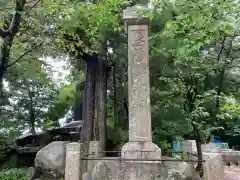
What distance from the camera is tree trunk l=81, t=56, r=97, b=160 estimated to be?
739 cm

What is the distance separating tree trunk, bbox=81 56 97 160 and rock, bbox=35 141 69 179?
2.46 ft

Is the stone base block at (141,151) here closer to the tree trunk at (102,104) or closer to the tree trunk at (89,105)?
the tree trunk at (102,104)

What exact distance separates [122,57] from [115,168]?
402 cm

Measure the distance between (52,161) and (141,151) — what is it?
338 cm

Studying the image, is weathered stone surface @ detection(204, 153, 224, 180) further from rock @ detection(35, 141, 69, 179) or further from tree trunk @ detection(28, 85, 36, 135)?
tree trunk @ detection(28, 85, 36, 135)

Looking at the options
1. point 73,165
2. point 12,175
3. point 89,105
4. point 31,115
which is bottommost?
point 12,175

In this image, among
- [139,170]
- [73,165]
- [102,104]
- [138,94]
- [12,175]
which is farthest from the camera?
[102,104]

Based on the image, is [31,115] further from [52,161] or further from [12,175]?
[52,161]

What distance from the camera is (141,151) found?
16.1 ft

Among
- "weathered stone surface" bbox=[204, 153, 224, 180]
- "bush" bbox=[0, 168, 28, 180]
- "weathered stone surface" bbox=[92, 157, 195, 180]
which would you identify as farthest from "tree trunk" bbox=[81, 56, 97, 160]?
"weathered stone surface" bbox=[204, 153, 224, 180]

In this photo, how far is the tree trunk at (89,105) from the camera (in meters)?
7.39

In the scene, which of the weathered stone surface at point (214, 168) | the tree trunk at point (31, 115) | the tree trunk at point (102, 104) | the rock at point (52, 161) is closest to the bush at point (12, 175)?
the rock at point (52, 161)

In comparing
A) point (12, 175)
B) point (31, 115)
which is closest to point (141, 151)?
point (12, 175)

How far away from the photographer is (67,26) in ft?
19.8
